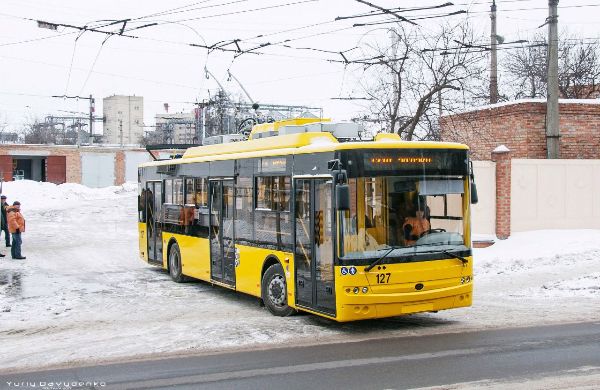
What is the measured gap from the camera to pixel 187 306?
14320mm

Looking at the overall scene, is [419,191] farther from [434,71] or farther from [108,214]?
[108,214]

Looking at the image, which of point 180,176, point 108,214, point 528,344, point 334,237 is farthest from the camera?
point 108,214

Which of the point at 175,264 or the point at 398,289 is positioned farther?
the point at 175,264

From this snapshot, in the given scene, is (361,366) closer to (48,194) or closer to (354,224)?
(354,224)

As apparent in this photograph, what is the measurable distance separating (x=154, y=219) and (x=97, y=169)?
46545mm

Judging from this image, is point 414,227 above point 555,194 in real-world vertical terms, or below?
below

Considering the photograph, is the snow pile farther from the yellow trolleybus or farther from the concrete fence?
the yellow trolleybus

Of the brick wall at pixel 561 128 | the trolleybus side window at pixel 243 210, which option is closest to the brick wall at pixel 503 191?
the brick wall at pixel 561 128

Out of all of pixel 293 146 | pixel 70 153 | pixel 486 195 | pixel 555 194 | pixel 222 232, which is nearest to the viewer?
pixel 293 146

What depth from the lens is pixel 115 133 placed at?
137 m

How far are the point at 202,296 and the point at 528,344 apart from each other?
7.47 metres

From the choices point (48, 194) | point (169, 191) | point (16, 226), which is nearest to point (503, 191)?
point (169, 191)

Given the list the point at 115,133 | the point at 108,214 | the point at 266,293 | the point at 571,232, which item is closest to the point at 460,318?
→ the point at 266,293

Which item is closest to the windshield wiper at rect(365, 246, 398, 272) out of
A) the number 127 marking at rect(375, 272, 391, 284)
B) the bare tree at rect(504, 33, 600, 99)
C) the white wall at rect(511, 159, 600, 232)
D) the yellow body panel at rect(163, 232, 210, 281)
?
the number 127 marking at rect(375, 272, 391, 284)
